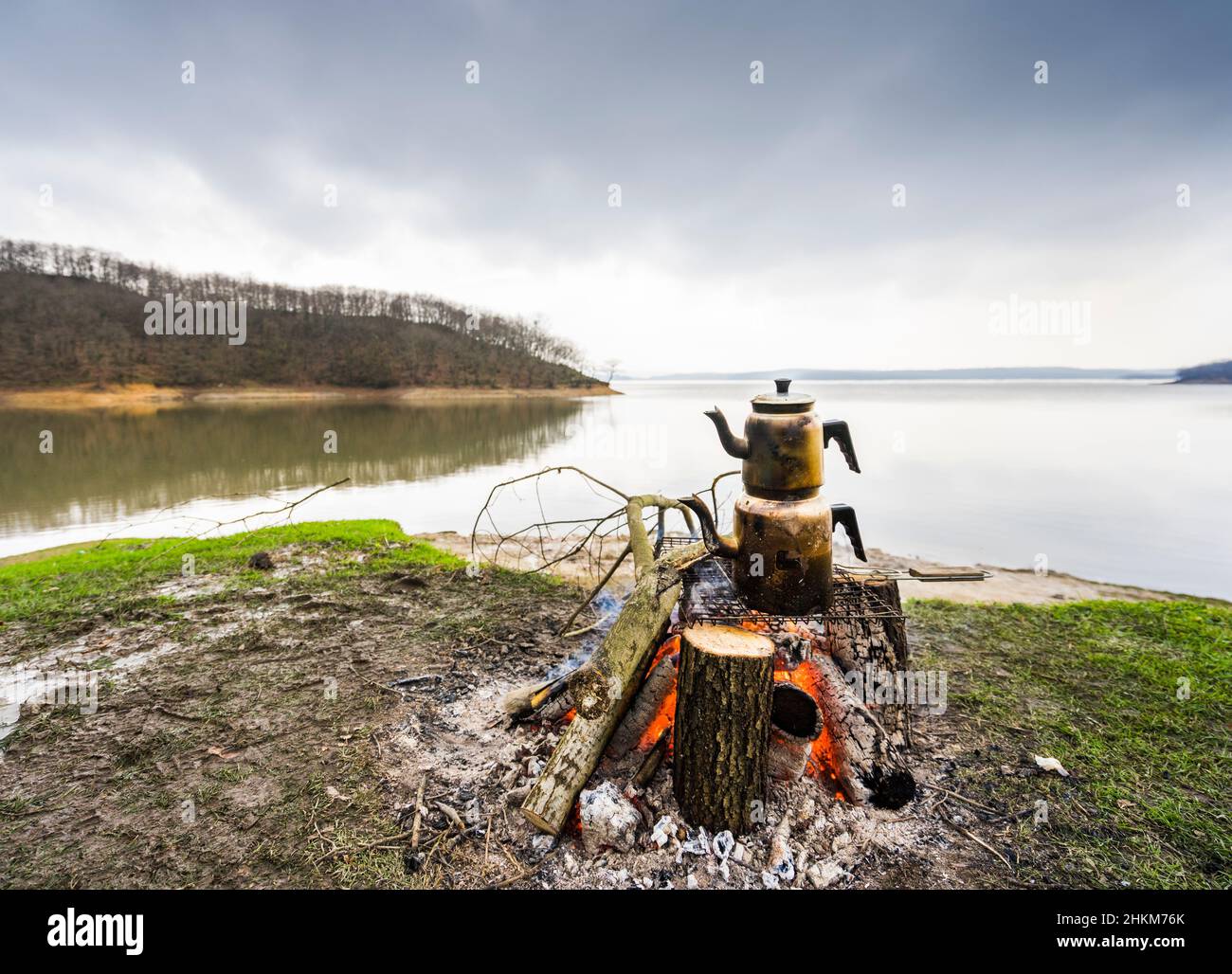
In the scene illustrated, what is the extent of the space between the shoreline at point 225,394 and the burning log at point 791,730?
60.2 m

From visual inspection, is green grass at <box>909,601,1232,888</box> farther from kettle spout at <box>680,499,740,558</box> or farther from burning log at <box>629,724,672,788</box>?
kettle spout at <box>680,499,740,558</box>

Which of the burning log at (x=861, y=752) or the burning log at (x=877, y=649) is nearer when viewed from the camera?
the burning log at (x=861, y=752)

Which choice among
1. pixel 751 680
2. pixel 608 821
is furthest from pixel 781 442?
pixel 608 821

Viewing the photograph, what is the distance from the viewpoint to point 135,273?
7281 cm

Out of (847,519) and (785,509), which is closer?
(785,509)

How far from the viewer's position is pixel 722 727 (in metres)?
2.50

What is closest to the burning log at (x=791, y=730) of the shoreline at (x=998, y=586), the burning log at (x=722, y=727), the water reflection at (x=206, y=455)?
the burning log at (x=722, y=727)

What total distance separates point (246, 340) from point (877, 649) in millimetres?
79316

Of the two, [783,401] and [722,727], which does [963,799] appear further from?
[783,401]

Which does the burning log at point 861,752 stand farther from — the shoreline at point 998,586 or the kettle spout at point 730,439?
the shoreline at point 998,586

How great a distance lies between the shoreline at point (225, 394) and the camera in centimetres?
4644

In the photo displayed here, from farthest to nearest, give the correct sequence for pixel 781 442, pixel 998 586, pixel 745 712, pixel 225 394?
1. pixel 225 394
2. pixel 998 586
3. pixel 745 712
4. pixel 781 442

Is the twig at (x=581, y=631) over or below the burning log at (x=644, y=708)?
below
